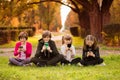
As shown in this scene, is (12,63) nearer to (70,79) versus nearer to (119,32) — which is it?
(70,79)

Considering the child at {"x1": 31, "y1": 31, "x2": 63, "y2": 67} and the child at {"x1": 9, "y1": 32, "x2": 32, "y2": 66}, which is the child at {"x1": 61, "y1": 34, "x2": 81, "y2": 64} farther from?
the child at {"x1": 9, "y1": 32, "x2": 32, "y2": 66}

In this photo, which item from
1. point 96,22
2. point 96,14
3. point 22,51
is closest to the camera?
point 22,51

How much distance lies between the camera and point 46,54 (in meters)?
10.2

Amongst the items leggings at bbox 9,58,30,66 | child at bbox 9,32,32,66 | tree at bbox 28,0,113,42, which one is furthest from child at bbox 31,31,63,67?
tree at bbox 28,0,113,42

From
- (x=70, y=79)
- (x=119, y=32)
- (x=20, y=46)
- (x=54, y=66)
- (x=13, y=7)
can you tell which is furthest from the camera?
(x=13, y=7)

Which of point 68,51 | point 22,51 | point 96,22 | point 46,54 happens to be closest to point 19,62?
point 22,51

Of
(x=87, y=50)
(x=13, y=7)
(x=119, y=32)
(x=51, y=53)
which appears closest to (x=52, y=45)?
(x=51, y=53)

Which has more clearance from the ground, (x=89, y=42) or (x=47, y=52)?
(x=89, y=42)

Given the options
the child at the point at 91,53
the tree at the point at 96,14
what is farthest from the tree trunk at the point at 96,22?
the child at the point at 91,53

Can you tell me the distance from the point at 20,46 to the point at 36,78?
332 centimetres

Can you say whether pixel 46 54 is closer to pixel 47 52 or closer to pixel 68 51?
pixel 47 52

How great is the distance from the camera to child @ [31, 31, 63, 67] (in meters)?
10.0

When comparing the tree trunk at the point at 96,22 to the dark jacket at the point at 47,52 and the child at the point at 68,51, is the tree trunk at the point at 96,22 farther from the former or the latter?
the dark jacket at the point at 47,52

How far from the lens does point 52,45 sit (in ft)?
33.4
